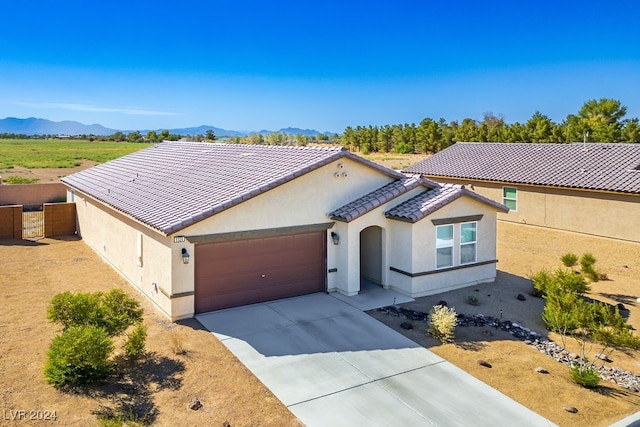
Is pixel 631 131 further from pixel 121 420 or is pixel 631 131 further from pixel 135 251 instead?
pixel 121 420

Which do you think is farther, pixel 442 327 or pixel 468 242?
pixel 468 242

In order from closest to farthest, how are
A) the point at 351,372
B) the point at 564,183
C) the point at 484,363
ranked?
1. the point at 351,372
2. the point at 484,363
3. the point at 564,183

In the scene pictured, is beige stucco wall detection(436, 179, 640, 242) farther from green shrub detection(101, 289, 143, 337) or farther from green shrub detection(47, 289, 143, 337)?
green shrub detection(47, 289, 143, 337)

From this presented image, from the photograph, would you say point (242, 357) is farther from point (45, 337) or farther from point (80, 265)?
point (80, 265)

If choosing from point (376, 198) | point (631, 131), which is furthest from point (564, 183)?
point (631, 131)

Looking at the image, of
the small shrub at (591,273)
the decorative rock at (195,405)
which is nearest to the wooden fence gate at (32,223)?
the decorative rock at (195,405)

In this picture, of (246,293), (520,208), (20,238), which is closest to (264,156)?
(246,293)

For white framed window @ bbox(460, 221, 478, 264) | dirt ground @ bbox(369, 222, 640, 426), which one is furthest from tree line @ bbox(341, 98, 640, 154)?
white framed window @ bbox(460, 221, 478, 264)
